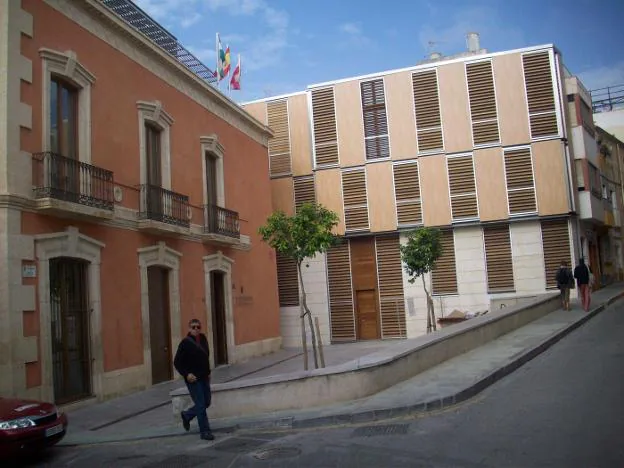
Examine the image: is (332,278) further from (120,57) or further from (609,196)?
(609,196)

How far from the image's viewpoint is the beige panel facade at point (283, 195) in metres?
27.9

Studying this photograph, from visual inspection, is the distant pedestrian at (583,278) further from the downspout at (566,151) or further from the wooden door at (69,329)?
the wooden door at (69,329)

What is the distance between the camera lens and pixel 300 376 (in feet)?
30.8

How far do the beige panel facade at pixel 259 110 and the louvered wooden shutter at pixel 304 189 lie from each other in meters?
3.42

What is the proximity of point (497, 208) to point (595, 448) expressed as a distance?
19.7 metres

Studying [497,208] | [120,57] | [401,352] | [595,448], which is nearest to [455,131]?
[497,208]

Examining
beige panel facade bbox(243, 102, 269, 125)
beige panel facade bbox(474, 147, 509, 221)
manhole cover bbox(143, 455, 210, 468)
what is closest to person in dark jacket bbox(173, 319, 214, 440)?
manhole cover bbox(143, 455, 210, 468)

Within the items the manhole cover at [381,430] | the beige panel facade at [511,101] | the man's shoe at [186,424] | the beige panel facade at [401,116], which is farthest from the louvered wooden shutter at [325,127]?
the manhole cover at [381,430]

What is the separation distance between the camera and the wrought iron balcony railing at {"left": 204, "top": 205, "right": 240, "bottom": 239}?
1852 centimetres

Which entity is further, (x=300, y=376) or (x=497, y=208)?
(x=497, y=208)

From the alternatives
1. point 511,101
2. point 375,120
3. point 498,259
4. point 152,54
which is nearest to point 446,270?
point 498,259

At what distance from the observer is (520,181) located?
24812 mm

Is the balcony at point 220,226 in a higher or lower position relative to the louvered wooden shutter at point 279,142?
lower

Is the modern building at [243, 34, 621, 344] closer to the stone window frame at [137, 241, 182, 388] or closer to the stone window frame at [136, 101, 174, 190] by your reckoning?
the stone window frame at [137, 241, 182, 388]
